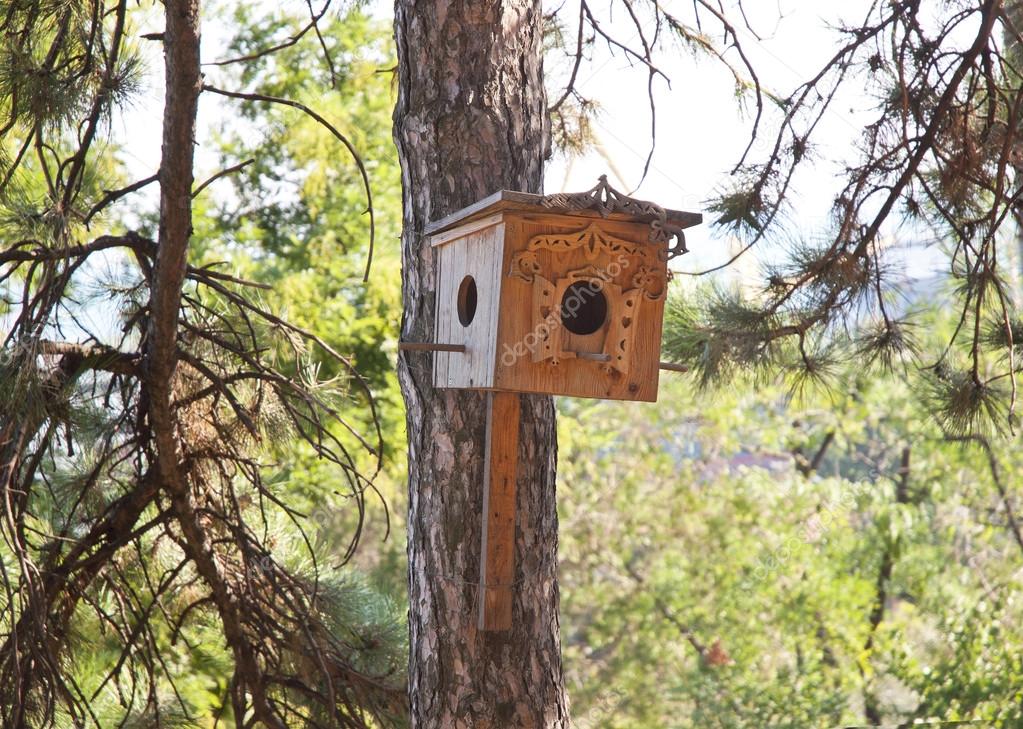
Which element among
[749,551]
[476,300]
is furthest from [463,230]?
[749,551]

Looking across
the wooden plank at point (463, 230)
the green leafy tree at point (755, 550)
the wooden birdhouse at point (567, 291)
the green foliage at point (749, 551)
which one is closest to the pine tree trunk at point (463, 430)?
the wooden plank at point (463, 230)

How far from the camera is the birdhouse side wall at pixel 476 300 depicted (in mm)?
1605

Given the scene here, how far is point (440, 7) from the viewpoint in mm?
1932

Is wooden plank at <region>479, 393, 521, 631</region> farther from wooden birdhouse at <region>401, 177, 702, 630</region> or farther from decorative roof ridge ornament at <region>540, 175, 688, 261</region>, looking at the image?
decorative roof ridge ornament at <region>540, 175, 688, 261</region>

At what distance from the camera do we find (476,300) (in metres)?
1.72

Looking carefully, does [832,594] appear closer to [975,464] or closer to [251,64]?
[975,464]

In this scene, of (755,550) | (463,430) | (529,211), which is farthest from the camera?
(755,550)

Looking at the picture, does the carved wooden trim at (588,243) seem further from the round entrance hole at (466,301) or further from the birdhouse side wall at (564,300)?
the round entrance hole at (466,301)

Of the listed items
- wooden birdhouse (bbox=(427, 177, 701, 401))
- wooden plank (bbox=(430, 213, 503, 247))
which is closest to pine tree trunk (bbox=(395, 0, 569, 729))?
wooden plank (bbox=(430, 213, 503, 247))

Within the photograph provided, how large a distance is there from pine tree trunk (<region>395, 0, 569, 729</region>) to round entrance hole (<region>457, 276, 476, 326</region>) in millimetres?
168

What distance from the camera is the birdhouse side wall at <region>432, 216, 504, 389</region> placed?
1605mm

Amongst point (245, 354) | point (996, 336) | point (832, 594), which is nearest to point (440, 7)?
point (245, 354)

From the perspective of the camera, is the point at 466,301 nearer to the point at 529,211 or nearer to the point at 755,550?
the point at 529,211

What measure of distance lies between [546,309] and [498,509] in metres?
0.34
